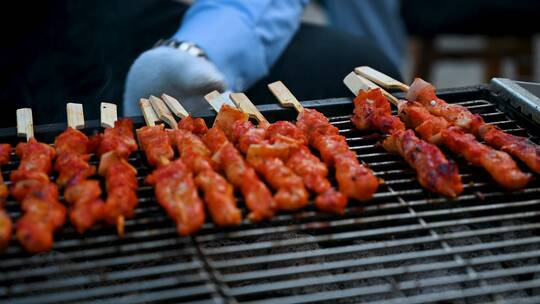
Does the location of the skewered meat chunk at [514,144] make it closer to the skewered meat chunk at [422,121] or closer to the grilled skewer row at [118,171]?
the skewered meat chunk at [422,121]

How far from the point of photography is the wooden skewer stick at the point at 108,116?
2539 millimetres

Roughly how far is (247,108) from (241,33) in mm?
1605

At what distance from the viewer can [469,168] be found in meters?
2.36

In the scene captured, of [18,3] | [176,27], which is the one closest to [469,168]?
[176,27]

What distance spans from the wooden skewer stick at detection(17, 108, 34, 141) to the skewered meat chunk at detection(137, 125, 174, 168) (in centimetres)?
45

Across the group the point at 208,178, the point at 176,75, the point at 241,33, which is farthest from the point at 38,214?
the point at 241,33

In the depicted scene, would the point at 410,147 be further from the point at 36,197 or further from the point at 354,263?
the point at 36,197

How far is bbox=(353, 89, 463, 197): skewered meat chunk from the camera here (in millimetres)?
2141

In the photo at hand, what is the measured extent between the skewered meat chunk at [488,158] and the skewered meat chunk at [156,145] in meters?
1.09

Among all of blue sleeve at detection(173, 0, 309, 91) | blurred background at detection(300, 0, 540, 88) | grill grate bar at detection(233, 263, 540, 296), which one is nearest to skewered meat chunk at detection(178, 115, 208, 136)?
grill grate bar at detection(233, 263, 540, 296)

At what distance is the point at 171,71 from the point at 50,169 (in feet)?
3.63

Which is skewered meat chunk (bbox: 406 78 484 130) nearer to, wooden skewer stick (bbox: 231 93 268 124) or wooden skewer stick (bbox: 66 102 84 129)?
wooden skewer stick (bbox: 231 93 268 124)

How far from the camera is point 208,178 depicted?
2.14 meters

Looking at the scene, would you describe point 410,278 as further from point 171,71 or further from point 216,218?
point 171,71
